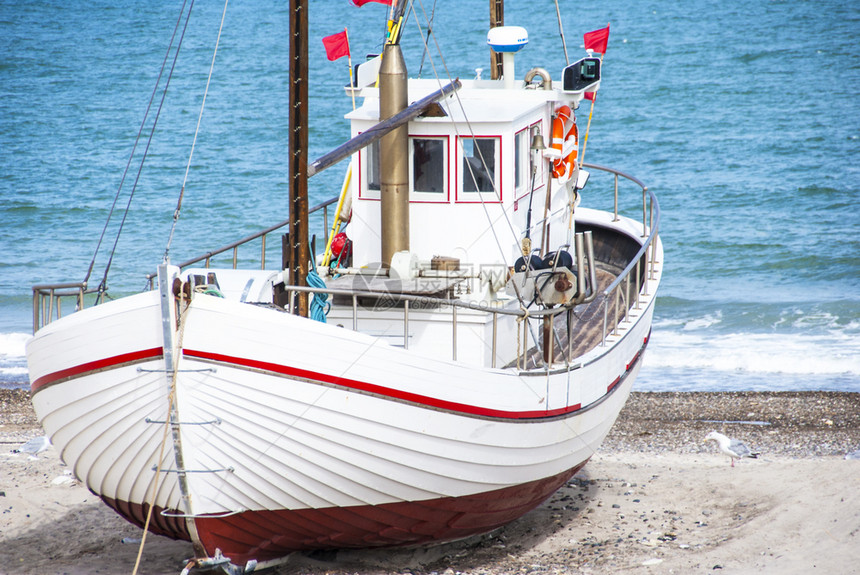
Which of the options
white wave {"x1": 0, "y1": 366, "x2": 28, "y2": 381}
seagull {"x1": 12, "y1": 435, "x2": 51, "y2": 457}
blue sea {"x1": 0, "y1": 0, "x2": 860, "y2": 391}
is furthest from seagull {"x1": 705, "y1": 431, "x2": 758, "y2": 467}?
white wave {"x1": 0, "y1": 366, "x2": 28, "y2": 381}

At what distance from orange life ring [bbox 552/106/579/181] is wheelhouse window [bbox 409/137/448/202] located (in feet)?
4.84

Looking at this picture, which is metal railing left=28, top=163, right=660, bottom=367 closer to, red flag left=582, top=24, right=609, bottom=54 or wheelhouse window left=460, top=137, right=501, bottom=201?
wheelhouse window left=460, top=137, right=501, bottom=201

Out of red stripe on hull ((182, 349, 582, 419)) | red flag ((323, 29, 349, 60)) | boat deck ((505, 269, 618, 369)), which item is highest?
red flag ((323, 29, 349, 60))

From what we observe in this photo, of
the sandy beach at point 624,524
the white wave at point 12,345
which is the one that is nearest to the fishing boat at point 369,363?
the sandy beach at point 624,524

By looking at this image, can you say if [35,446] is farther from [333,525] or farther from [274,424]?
[274,424]

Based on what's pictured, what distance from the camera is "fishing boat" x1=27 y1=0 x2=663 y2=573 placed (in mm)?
7395

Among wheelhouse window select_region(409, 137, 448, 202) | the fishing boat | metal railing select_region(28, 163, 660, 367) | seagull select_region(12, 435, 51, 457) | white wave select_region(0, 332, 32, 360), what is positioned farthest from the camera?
white wave select_region(0, 332, 32, 360)

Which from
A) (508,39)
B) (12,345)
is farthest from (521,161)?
(12,345)

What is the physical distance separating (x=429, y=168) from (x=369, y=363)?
3.01m

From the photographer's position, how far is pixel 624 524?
10.6m

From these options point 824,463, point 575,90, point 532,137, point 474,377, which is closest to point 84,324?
point 474,377

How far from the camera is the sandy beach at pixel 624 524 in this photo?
936 centimetres

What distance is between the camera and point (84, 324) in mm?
7406

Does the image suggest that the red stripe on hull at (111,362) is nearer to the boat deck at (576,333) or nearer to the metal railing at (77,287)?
the metal railing at (77,287)
